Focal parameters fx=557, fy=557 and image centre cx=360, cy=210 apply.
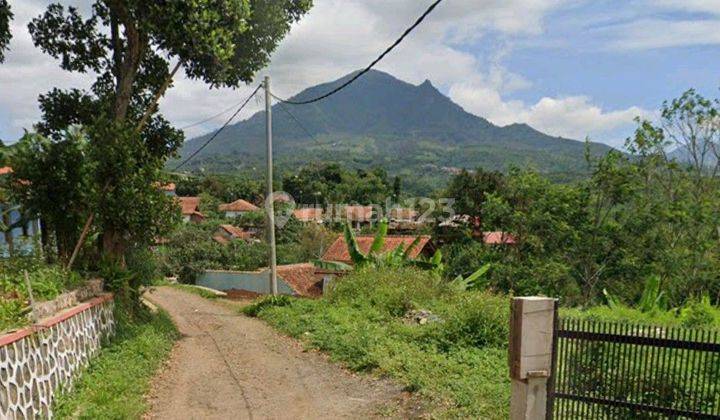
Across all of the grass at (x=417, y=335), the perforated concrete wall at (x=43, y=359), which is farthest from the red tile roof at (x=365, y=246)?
the perforated concrete wall at (x=43, y=359)

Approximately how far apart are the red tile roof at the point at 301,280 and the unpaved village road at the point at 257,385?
1672cm

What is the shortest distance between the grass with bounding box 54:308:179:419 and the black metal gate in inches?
193

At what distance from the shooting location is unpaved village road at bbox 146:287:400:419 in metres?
7.31

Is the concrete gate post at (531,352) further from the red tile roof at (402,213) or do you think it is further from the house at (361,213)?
the house at (361,213)

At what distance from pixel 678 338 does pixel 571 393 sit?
1114mm

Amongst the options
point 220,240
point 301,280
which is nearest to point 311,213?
point 220,240

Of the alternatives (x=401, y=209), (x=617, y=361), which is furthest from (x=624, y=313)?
(x=401, y=209)

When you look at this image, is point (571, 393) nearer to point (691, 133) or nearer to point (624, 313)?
point (624, 313)

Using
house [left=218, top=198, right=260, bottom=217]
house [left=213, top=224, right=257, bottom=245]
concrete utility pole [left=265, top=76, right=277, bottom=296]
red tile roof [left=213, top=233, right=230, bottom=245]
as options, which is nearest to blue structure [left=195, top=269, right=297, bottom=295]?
red tile roof [left=213, top=233, right=230, bottom=245]

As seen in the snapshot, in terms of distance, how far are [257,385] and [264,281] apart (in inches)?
926

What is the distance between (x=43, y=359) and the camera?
6.31 metres

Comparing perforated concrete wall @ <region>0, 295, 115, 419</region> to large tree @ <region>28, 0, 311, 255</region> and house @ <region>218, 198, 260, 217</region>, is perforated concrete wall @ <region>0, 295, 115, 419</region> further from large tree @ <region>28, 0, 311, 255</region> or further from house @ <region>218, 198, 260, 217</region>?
house @ <region>218, 198, 260, 217</region>

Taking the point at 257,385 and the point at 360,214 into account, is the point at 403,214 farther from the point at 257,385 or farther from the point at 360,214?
the point at 257,385

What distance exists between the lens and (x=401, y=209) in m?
57.8
